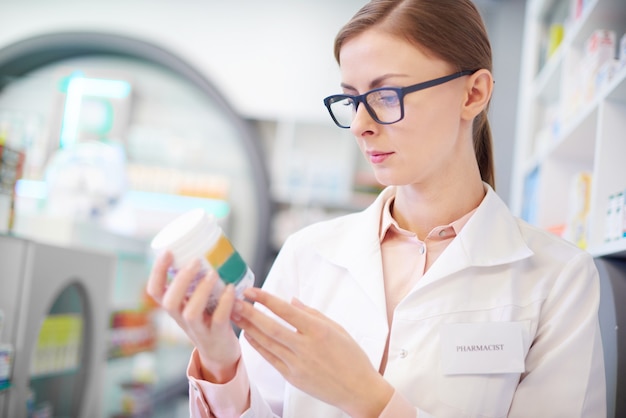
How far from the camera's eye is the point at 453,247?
138cm

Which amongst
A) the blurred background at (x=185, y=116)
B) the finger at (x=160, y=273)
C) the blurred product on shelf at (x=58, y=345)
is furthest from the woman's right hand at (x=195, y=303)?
the blurred background at (x=185, y=116)

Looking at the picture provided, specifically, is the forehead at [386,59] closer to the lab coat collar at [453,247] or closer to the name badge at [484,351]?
the lab coat collar at [453,247]

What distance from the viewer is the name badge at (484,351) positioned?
1.27 meters

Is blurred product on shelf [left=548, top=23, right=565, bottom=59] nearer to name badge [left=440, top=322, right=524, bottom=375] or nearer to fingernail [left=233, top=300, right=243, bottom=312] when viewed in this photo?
name badge [left=440, top=322, right=524, bottom=375]

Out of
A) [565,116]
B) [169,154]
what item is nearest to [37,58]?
[169,154]

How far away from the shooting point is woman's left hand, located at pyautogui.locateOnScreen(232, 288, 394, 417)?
104 centimetres

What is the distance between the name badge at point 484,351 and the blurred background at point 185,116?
10.1ft

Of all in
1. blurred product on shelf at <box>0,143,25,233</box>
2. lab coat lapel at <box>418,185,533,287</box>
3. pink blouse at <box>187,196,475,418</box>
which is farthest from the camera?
blurred product on shelf at <box>0,143,25,233</box>

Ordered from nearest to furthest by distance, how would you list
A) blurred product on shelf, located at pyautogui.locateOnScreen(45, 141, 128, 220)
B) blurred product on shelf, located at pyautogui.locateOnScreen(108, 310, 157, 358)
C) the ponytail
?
the ponytail → blurred product on shelf, located at pyautogui.locateOnScreen(108, 310, 157, 358) → blurred product on shelf, located at pyautogui.locateOnScreen(45, 141, 128, 220)

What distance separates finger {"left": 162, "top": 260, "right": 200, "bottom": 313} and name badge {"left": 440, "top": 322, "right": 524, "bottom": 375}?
579 millimetres

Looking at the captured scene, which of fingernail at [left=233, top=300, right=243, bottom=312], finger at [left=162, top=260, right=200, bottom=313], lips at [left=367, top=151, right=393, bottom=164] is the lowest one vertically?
fingernail at [left=233, top=300, right=243, bottom=312]

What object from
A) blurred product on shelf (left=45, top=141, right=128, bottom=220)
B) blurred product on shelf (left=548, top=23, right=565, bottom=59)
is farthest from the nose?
blurred product on shelf (left=45, top=141, right=128, bottom=220)

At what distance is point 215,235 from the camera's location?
105cm

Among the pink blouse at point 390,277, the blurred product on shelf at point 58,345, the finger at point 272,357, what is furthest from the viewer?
the blurred product on shelf at point 58,345
